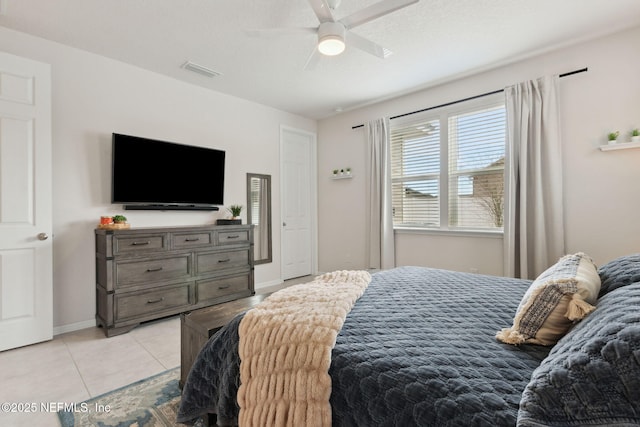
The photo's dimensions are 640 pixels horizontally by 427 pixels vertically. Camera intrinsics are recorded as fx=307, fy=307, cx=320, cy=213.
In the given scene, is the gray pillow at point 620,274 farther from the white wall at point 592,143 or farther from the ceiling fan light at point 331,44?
the ceiling fan light at point 331,44

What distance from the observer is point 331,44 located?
2.08 m

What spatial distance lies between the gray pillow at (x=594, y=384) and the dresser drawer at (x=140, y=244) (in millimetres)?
3076

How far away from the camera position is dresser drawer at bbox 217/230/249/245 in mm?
3513

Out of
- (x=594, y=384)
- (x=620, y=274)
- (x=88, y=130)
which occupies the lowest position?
(x=594, y=384)

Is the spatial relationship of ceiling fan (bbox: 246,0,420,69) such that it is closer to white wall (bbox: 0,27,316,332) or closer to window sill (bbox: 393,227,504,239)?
white wall (bbox: 0,27,316,332)

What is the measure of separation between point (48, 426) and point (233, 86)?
11.4ft

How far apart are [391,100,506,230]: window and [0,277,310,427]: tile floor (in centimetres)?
314

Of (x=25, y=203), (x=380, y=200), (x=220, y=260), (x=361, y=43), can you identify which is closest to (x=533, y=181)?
(x=380, y=200)

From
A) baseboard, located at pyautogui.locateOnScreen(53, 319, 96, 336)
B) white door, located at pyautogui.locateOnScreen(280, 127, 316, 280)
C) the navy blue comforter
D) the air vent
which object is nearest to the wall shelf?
the navy blue comforter

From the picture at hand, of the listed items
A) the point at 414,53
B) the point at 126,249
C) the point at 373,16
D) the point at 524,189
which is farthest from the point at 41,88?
the point at 524,189

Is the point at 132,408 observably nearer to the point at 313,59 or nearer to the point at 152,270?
the point at 152,270

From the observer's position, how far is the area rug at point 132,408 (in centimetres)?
159

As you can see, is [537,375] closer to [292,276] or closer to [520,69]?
[520,69]

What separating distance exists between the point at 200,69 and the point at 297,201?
234cm
